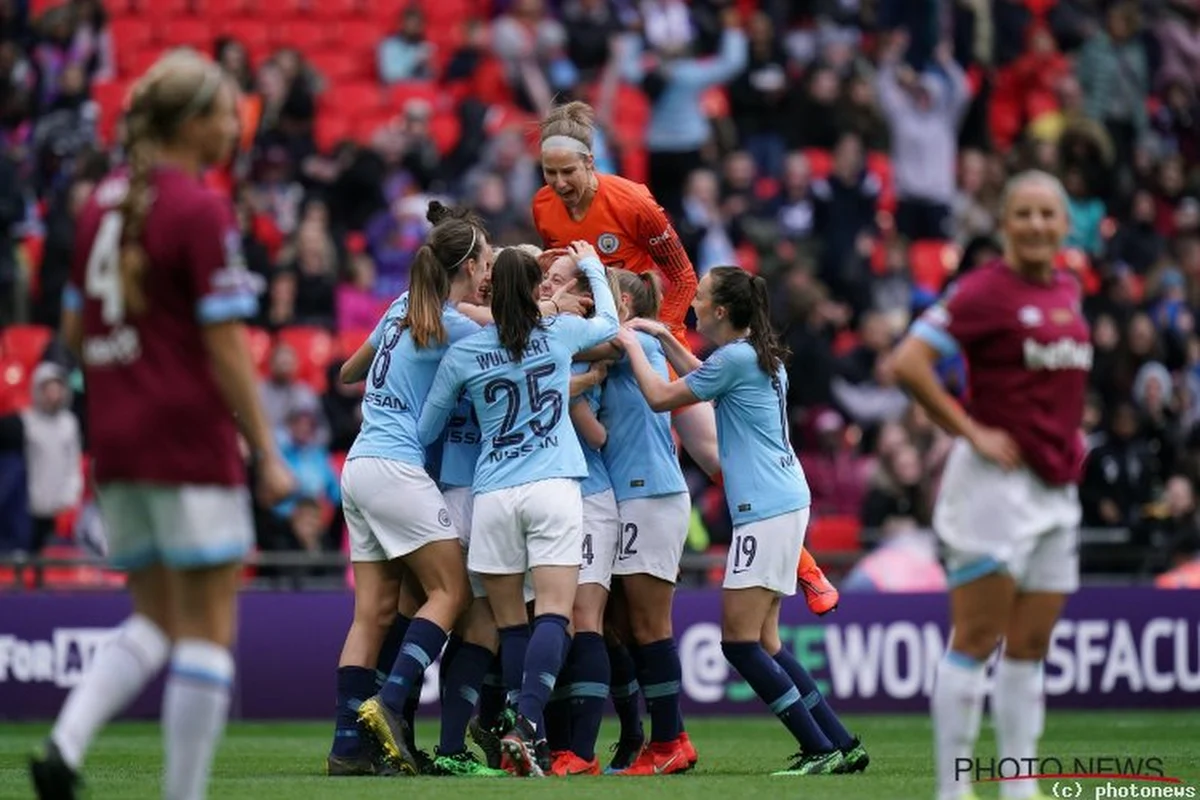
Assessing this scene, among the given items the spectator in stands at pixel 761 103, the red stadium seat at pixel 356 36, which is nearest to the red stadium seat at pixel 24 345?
the red stadium seat at pixel 356 36

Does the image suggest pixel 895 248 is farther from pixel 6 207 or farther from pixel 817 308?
pixel 6 207

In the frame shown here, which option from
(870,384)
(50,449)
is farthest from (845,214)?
(50,449)

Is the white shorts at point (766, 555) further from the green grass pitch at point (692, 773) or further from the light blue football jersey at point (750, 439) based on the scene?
the green grass pitch at point (692, 773)

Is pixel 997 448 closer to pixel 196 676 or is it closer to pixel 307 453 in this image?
pixel 196 676

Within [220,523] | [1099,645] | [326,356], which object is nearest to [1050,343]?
[220,523]

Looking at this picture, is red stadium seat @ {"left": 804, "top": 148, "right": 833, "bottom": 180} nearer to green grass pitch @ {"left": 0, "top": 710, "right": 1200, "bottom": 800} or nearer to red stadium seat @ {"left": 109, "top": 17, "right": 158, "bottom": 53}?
red stadium seat @ {"left": 109, "top": 17, "right": 158, "bottom": 53}

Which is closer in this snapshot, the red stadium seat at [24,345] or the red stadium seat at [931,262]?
the red stadium seat at [24,345]

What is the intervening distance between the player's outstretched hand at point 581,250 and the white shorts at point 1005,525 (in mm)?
3112

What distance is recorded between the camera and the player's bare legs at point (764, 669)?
1024 cm

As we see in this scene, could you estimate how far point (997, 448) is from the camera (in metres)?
7.68

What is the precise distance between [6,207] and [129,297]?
11589mm

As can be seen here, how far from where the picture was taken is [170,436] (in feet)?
23.1

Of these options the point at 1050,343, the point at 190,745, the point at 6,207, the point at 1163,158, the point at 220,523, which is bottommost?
the point at 190,745

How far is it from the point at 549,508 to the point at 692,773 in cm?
146
